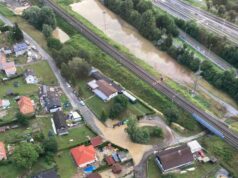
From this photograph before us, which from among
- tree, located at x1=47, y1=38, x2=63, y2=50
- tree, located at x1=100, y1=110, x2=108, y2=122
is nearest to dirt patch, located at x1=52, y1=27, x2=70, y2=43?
tree, located at x1=47, y1=38, x2=63, y2=50

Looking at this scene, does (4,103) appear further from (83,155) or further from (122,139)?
(122,139)

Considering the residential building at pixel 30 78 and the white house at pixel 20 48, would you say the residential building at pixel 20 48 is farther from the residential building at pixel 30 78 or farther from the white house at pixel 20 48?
the residential building at pixel 30 78

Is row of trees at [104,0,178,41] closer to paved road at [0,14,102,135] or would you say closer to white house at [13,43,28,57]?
paved road at [0,14,102,135]

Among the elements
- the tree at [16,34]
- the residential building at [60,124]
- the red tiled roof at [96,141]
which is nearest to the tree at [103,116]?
the red tiled roof at [96,141]

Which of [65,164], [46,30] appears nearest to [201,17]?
[46,30]

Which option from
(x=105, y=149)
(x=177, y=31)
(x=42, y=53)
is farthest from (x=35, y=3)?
(x=105, y=149)

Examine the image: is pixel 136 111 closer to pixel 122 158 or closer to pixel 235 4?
pixel 122 158
